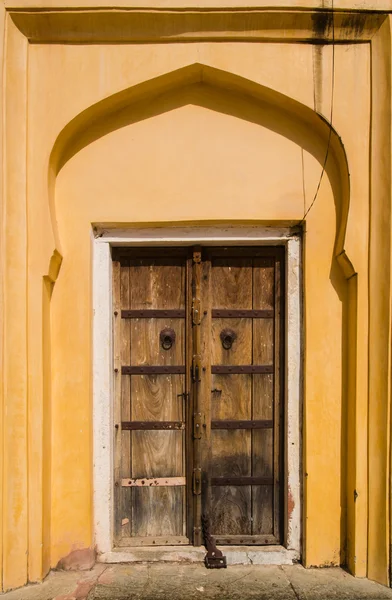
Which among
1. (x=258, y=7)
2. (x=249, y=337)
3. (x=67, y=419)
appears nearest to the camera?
(x=258, y=7)

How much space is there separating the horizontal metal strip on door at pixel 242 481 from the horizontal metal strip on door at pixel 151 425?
465 millimetres

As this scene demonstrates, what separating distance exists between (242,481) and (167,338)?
1148mm

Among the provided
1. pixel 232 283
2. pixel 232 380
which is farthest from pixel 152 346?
pixel 232 283

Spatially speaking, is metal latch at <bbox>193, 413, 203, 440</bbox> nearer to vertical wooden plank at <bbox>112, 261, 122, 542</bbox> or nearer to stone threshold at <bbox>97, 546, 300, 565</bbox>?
vertical wooden plank at <bbox>112, 261, 122, 542</bbox>

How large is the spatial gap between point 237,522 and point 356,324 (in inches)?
64.8

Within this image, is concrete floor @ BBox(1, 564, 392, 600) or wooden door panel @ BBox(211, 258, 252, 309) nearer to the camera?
concrete floor @ BBox(1, 564, 392, 600)

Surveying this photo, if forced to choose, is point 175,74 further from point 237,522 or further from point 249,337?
point 237,522

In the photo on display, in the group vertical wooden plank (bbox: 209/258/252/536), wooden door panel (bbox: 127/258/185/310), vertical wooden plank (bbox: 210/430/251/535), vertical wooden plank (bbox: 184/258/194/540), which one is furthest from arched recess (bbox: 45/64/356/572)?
vertical wooden plank (bbox: 210/430/251/535)

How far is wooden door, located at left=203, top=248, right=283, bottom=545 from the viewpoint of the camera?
11.4ft

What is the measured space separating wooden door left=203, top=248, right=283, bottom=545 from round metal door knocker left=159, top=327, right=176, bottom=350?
25cm

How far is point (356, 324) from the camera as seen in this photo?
3.16 meters

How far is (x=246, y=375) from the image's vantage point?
3482mm

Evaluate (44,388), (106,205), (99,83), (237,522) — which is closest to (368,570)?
(237,522)

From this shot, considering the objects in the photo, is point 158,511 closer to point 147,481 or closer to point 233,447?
point 147,481
